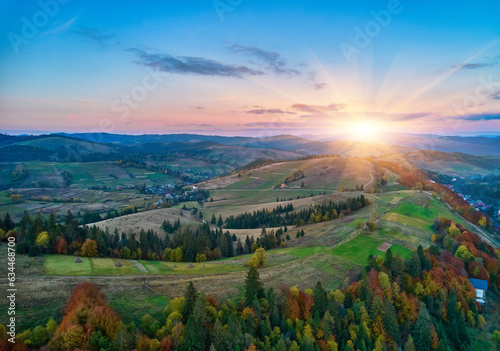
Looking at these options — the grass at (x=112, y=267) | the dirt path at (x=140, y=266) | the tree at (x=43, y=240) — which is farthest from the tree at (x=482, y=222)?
the tree at (x=43, y=240)

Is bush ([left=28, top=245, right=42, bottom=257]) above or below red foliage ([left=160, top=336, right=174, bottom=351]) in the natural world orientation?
above

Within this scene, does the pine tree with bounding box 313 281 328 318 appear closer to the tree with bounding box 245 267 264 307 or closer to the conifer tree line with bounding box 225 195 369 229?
the tree with bounding box 245 267 264 307

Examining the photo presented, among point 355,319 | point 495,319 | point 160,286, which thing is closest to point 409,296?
point 355,319

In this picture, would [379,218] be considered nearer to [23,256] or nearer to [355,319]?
[355,319]

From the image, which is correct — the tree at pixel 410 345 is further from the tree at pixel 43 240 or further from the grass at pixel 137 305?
the tree at pixel 43 240

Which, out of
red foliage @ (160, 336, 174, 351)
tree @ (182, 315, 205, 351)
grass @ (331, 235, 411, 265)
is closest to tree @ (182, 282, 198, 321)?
tree @ (182, 315, 205, 351)
